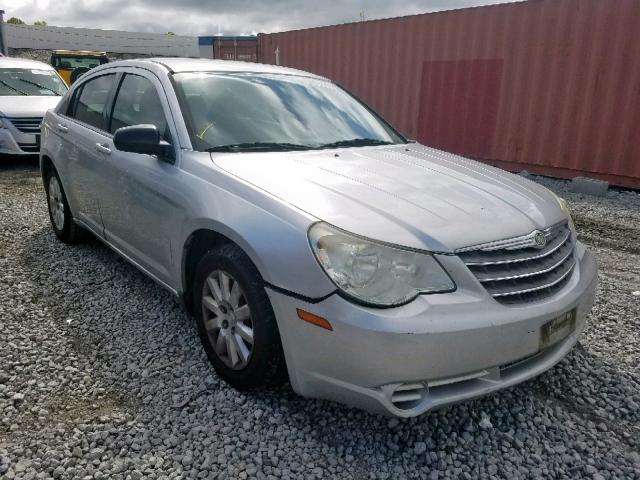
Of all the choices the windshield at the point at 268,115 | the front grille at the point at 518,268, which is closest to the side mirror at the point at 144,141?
the windshield at the point at 268,115

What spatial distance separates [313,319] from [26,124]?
785 cm

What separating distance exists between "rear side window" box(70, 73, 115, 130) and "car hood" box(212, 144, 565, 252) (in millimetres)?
1604

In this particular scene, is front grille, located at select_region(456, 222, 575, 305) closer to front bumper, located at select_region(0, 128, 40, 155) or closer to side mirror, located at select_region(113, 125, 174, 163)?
side mirror, located at select_region(113, 125, 174, 163)

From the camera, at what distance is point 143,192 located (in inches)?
115

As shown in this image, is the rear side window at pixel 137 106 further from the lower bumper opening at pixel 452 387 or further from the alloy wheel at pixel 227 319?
the lower bumper opening at pixel 452 387

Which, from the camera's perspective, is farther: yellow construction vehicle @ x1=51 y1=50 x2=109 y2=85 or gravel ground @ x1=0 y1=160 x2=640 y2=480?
yellow construction vehicle @ x1=51 y1=50 x2=109 y2=85

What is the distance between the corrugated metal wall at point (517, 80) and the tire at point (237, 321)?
7.42 m

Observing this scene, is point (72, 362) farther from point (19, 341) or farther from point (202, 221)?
point (202, 221)

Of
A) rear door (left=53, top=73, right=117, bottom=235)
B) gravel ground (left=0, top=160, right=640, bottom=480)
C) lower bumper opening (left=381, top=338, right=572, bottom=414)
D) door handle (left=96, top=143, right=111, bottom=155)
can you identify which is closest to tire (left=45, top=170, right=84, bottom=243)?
rear door (left=53, top=73, right=117, bottom=235)

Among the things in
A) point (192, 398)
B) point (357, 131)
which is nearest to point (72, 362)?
point (192, 398)

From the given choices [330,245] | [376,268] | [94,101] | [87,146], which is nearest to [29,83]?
[94,101]

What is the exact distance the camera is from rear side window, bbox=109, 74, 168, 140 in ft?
9.77

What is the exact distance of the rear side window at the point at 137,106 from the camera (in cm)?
298

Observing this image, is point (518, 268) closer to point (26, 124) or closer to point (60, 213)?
point (60, 213)
